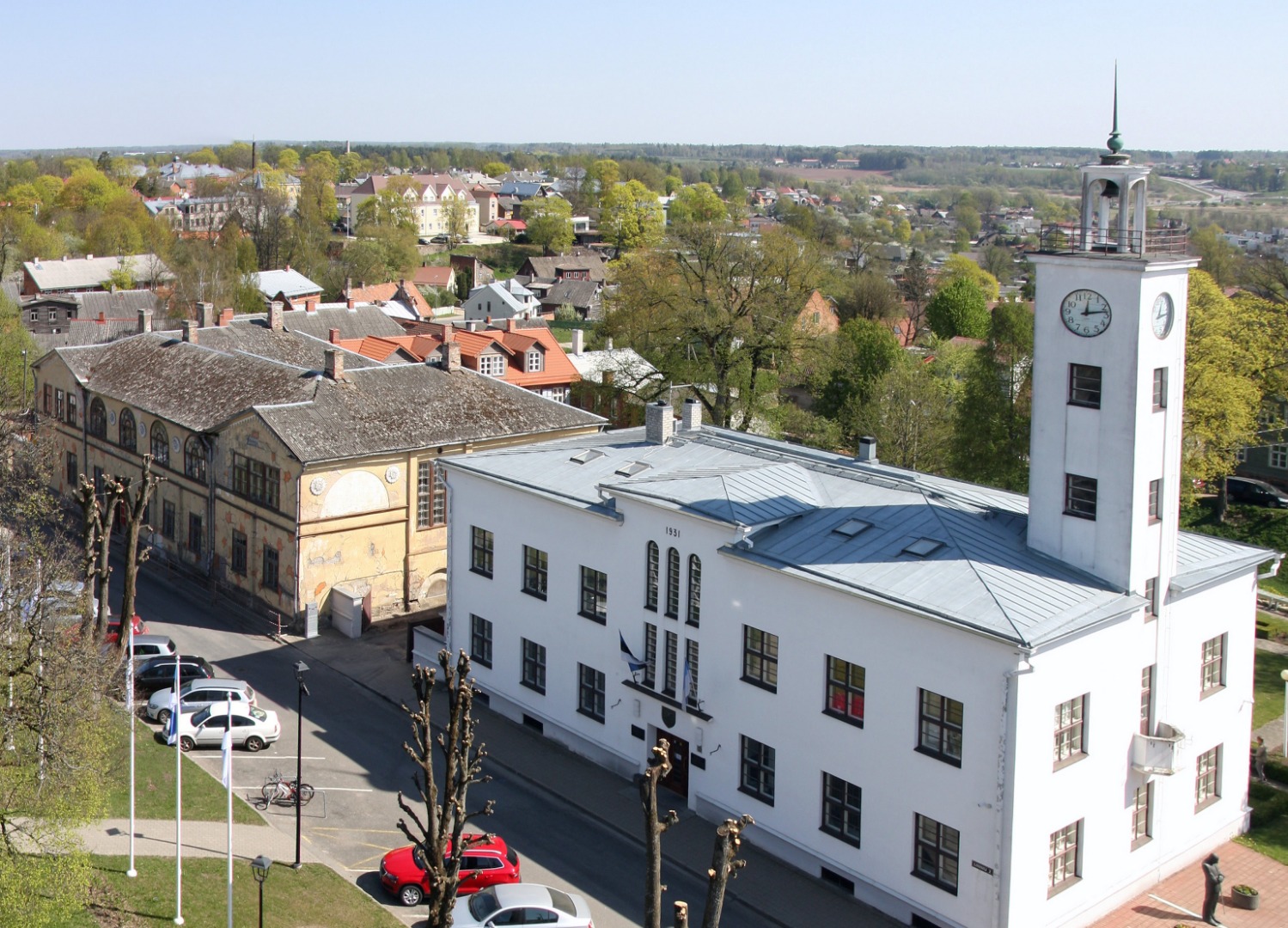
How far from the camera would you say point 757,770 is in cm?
3206

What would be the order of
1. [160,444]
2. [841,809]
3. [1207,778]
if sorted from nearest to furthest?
[841,809]
[1207,778]
[160,444]

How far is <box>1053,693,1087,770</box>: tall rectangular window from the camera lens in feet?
89.9

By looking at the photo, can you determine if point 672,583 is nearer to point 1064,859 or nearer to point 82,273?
point 1064,859

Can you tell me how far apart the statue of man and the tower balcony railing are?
523 inches

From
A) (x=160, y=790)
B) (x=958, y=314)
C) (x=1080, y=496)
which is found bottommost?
(x=160, y=790)

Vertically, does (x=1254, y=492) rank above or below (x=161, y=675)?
above

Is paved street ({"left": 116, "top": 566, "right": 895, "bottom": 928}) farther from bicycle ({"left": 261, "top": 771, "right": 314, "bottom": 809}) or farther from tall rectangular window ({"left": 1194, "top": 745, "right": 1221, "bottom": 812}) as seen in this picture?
tall rectangular window ({"left": 1194, "top": 745, "right": 1221, "bottom": 812})

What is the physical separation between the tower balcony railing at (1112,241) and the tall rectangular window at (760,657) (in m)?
11.0

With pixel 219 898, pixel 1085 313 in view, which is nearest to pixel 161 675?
pixel 219 898

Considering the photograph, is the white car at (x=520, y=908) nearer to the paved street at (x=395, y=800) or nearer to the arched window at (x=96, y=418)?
the paved street at (x=395, y=800)

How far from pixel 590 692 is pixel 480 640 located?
517cm

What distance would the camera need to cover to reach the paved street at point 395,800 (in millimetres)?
30141

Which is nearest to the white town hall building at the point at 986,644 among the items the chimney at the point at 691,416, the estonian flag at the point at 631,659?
the estonian flag at the point at 631,659

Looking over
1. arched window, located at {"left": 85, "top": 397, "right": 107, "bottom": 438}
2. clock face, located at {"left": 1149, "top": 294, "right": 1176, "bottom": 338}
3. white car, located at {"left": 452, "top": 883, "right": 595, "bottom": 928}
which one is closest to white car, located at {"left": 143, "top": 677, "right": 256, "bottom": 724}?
white car, located at {"left": 452, "top": 883, "right": 595, "bottom": 928}
